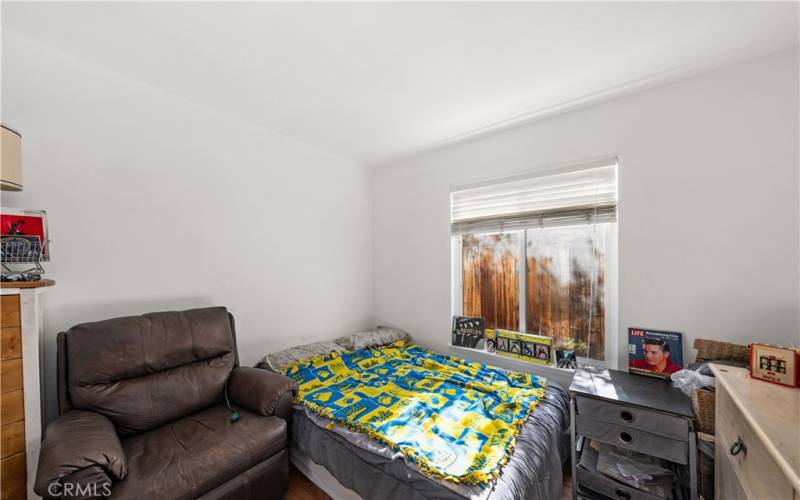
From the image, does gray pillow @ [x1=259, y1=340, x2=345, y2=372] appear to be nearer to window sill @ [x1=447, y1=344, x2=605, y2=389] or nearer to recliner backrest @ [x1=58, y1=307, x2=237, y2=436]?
recliner backrest @ [x1=58, y1=307, x2=237, y2=436]

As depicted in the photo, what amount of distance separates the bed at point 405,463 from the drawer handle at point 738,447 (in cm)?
73

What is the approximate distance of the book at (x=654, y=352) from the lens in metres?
1.86

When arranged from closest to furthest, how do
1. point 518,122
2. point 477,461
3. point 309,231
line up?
point 477,461
point 518,122
point 309,231

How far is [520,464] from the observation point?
55.0 inches

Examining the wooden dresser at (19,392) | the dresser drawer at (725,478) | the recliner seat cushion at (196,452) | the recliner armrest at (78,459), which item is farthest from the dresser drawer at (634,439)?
the wooden dresser at (19,392)

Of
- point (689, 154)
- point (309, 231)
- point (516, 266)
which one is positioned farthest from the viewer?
point (309, 231)

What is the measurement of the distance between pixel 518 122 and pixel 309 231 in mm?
2210

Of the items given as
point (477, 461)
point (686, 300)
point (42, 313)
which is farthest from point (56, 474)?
point (686, 300)

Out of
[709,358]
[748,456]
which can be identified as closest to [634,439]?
[748,456]

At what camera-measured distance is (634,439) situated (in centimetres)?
155

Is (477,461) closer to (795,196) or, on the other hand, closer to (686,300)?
(686,300)

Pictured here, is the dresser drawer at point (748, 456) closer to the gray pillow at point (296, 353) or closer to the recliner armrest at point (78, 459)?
the recliner armrest at point (78, 459)

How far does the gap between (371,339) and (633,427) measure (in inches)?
82.9

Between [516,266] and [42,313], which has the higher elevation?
[516,266]
